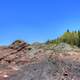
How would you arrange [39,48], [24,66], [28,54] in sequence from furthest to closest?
1. [39,48]
2. [28,54]
3. [24,66]

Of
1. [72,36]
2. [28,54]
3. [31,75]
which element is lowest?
[31,75]

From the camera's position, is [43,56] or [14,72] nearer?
[14,72]

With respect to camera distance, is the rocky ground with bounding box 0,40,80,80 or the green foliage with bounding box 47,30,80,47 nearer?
the rocky ground with bounding box 0,40,80,80

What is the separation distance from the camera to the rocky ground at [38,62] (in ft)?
21.3

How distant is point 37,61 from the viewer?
7.39m

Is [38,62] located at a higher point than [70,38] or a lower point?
lower

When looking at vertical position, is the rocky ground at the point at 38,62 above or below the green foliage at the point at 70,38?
below

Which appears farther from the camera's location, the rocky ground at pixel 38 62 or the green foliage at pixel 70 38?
the green foliage at pixel 70 38

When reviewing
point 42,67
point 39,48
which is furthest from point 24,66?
point 39,48

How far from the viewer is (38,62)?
7277mm

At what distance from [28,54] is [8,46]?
139 centimetres

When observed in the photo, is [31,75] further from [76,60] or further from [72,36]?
[72,36]

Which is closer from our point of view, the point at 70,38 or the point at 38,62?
the point at 38,62

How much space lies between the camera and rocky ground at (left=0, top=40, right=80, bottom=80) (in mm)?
6481
